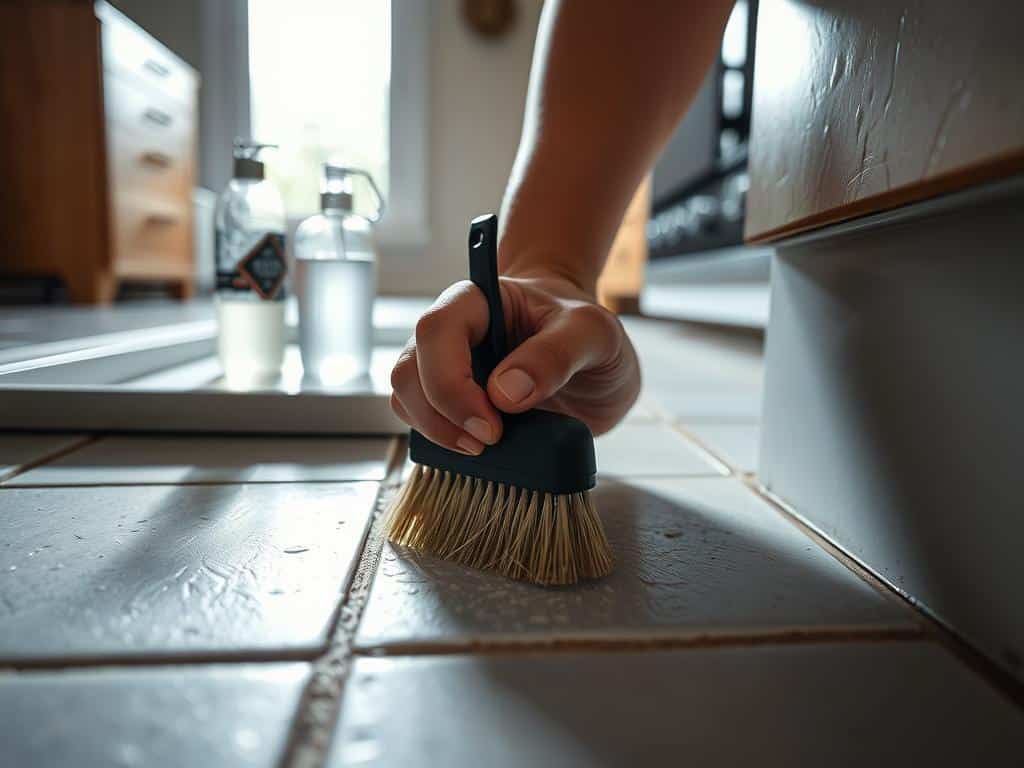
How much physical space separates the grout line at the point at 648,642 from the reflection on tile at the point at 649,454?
0.85 ft

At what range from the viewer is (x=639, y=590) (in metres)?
0.34

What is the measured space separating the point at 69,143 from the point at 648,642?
2217mm

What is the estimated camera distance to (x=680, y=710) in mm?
250

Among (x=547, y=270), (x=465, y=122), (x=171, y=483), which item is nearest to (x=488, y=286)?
(x=547, y=270)

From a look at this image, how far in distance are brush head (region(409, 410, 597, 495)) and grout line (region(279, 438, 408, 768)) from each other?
8 cm

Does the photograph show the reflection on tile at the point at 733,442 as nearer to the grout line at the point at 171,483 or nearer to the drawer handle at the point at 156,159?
the grout line at the point at 171,483

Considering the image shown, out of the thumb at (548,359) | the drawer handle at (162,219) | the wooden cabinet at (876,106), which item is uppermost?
the drawer handle at (162,219)

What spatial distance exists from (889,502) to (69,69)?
228cm

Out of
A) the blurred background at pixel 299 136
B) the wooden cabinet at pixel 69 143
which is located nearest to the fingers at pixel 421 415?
the blurred background at pixel 299 136

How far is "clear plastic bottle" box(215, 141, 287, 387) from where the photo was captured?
0.73 metres

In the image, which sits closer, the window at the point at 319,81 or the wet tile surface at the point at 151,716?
the wet tile surface at the point at 151,716

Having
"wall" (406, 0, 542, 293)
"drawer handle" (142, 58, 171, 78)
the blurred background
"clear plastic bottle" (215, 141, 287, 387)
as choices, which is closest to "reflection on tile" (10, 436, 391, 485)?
"clear plastic bottle" (215, 141, 287, 387)

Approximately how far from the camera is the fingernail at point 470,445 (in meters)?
0.36

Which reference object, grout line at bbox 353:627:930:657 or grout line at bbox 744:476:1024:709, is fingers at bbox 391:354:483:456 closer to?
grout line at bbox 353:627:930:657
